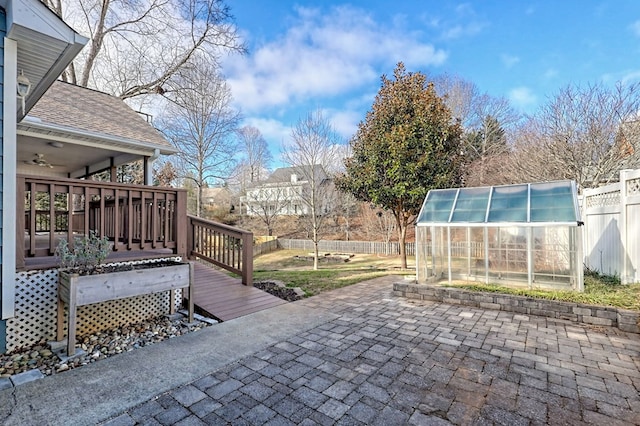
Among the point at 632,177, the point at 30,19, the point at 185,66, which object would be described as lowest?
the point at 632,177

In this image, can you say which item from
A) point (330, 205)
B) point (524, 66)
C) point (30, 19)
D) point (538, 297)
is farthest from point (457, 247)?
point (330, 205)

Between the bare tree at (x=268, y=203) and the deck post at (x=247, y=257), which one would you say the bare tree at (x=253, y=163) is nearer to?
the bare tree at (x=268, y=203)

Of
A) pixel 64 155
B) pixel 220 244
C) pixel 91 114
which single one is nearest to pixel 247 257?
pixel 220 244

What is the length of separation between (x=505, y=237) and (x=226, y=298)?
17.8 feet

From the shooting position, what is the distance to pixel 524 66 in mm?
12578

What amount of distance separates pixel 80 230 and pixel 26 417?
308 inches

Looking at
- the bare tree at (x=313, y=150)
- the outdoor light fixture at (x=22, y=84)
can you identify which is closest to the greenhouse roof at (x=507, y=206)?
the outdoor light fixture at (x=22, y=84)

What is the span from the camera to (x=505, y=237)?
5.91 meters

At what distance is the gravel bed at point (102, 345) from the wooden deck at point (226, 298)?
364mm

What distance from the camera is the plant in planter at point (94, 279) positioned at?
11.2 feet

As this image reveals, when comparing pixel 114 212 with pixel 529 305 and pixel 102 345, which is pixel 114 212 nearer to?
pixel 102 345

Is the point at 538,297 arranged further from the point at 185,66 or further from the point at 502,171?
the point at 185,66

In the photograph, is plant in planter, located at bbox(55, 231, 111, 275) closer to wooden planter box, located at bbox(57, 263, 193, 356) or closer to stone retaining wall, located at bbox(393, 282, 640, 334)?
wooden planter box, located at bbox(57, 263, 193, 356)

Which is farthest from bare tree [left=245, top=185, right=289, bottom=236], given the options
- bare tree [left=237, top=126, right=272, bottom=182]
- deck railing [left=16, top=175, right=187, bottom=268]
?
deck railing [left=16, top=175, right=187, bottom=268]
